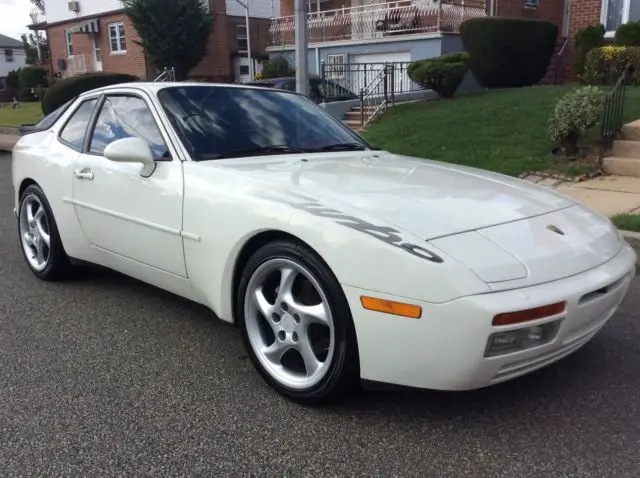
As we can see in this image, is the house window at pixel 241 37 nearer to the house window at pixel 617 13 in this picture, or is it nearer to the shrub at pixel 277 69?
the shrub at pixel 277 69


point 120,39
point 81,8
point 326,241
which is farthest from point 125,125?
point 81,8

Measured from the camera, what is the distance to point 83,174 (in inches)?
160

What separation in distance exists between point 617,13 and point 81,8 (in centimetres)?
2822

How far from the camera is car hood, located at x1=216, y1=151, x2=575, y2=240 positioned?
2688 millimetres

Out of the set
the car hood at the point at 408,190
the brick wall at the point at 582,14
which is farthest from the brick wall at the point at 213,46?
the car hood at the point at 408,190

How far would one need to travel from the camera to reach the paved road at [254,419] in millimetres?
2461

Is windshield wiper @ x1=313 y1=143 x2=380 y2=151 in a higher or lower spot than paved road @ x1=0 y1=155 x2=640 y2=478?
higher

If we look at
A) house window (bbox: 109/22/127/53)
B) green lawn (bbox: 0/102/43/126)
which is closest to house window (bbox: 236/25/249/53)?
house window (bbox: 109/22/127/53)

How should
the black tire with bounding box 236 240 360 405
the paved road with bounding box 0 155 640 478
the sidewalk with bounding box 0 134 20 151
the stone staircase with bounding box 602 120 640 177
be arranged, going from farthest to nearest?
the sidewalk with bounding box 0 134 20 151, the stone staircase with bounding box 602 120 640 177, the black tire with bounding box 236 240 360 405, the paved road with bounding box 0 155 640 478

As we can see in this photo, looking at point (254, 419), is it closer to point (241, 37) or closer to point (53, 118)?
point (53, 118)

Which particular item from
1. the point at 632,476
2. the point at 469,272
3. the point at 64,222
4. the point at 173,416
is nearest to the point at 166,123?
the point at 64,222

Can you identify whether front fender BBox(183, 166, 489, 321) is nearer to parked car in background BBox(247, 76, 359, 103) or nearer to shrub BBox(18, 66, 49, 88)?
parked car in background BBox(247, 76, 359, 103)

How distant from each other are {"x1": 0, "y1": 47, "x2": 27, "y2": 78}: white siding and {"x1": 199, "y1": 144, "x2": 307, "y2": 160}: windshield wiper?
5797cm

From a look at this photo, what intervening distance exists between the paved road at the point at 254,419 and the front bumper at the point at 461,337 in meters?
0.30
